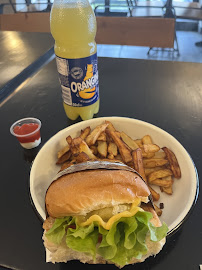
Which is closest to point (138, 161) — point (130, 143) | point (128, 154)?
point (128, 154)

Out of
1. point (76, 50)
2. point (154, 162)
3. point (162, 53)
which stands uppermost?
point (76, 50)

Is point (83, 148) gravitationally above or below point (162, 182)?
above

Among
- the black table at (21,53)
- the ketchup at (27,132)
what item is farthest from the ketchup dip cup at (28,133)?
the black table at (21,53)

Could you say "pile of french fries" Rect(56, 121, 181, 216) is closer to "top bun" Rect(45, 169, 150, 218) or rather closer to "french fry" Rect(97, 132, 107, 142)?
"french fry" Rect(97, 132, 107, 142)

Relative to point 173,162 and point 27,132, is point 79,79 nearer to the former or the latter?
point 27,132

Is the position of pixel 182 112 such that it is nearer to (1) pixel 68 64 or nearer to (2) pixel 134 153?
(2) pixel 134 153

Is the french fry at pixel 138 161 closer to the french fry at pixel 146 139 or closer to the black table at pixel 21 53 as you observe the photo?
the french fry at pixel 146 139
